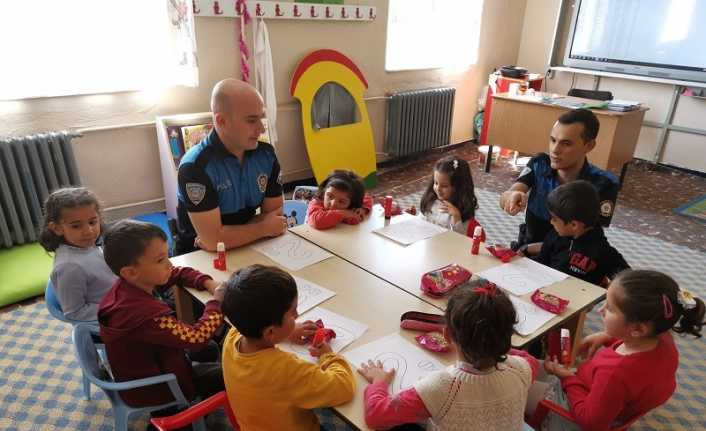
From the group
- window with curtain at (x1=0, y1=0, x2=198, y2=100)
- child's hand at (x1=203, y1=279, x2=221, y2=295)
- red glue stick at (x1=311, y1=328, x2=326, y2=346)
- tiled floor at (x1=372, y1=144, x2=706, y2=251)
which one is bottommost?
tiled floor at (x1=372, y1=144, x2=706, y2=251)

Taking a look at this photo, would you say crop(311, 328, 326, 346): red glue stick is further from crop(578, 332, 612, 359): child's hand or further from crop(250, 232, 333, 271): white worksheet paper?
crop(578, 332, 612, 359): child's hand

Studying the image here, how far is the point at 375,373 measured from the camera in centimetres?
118

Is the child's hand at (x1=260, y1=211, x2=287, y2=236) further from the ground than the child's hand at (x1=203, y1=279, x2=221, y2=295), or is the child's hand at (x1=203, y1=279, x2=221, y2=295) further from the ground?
the child's hand at (x1=260, y1=211, x2=287, y2=236)

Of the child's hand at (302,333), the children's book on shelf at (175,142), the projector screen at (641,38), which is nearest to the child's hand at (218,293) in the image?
the child's hand at (302,333)

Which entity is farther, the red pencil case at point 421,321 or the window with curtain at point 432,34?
the window with curtain at point 432,34

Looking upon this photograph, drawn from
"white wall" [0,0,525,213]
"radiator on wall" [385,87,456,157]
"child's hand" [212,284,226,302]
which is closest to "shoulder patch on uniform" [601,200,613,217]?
"child's hand" [212,284,226,302]

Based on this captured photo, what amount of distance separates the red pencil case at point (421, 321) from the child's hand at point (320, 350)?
242 millimetres

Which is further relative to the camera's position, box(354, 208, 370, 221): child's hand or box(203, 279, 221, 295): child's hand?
box(354, 208, 370, 221): child's hand

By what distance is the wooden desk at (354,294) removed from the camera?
1365mm

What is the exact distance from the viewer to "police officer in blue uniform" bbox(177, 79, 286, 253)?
1842mm

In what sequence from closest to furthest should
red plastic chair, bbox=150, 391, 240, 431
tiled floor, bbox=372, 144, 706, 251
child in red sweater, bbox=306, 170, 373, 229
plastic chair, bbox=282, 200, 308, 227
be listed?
1. red plastic chair, bbox=150, 391, 240, 431
2. child in red sweater, bbox=306, 170, 373, 229
3. plastic chair, bbox=282, 200, 308, 227
4. tiled floor, bbox=372, 144, 706, 251

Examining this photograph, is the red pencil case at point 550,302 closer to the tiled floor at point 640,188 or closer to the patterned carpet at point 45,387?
the patterned carpet at point 45,387

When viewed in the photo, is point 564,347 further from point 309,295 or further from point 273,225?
point 273,225

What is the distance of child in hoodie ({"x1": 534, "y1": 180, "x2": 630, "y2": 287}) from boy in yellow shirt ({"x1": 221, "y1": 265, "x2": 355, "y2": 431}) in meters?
1.15
